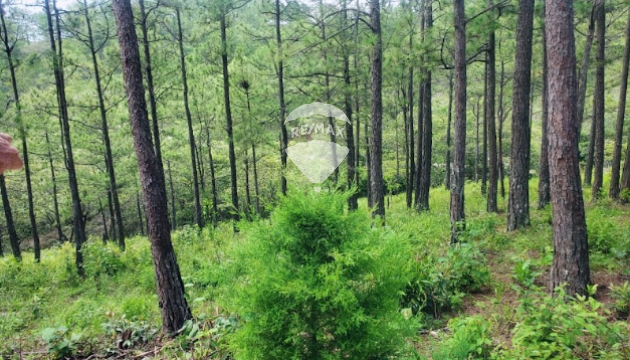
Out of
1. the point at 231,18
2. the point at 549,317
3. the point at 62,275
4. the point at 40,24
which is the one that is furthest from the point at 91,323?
the point at 231,18

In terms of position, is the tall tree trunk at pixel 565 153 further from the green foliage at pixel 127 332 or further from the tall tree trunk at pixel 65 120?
the tall tree trunk at pixel 65 120

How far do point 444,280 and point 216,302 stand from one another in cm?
322

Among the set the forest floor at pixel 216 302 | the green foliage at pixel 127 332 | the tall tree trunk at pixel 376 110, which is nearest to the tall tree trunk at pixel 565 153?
the forest floor at pixel 216 302

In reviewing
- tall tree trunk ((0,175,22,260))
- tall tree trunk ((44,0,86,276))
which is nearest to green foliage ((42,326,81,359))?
tall tree trunk ((44,0,86,276))

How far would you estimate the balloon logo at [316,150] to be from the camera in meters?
15.8

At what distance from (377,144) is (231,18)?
8.02 metres

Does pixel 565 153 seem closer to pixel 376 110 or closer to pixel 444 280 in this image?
pixel 444 280

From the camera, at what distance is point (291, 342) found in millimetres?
2307

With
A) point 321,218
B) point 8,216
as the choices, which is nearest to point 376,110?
point 321,218

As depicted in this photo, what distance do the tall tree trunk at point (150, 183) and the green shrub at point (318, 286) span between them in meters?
2.90

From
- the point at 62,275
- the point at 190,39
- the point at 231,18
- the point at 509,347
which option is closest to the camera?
the point at 509,347

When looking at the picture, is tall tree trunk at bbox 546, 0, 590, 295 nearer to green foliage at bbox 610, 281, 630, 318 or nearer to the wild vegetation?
the wild vegetation

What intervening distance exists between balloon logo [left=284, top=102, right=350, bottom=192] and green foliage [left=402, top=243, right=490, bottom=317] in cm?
1012

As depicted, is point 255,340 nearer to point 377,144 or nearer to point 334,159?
point 377,144
